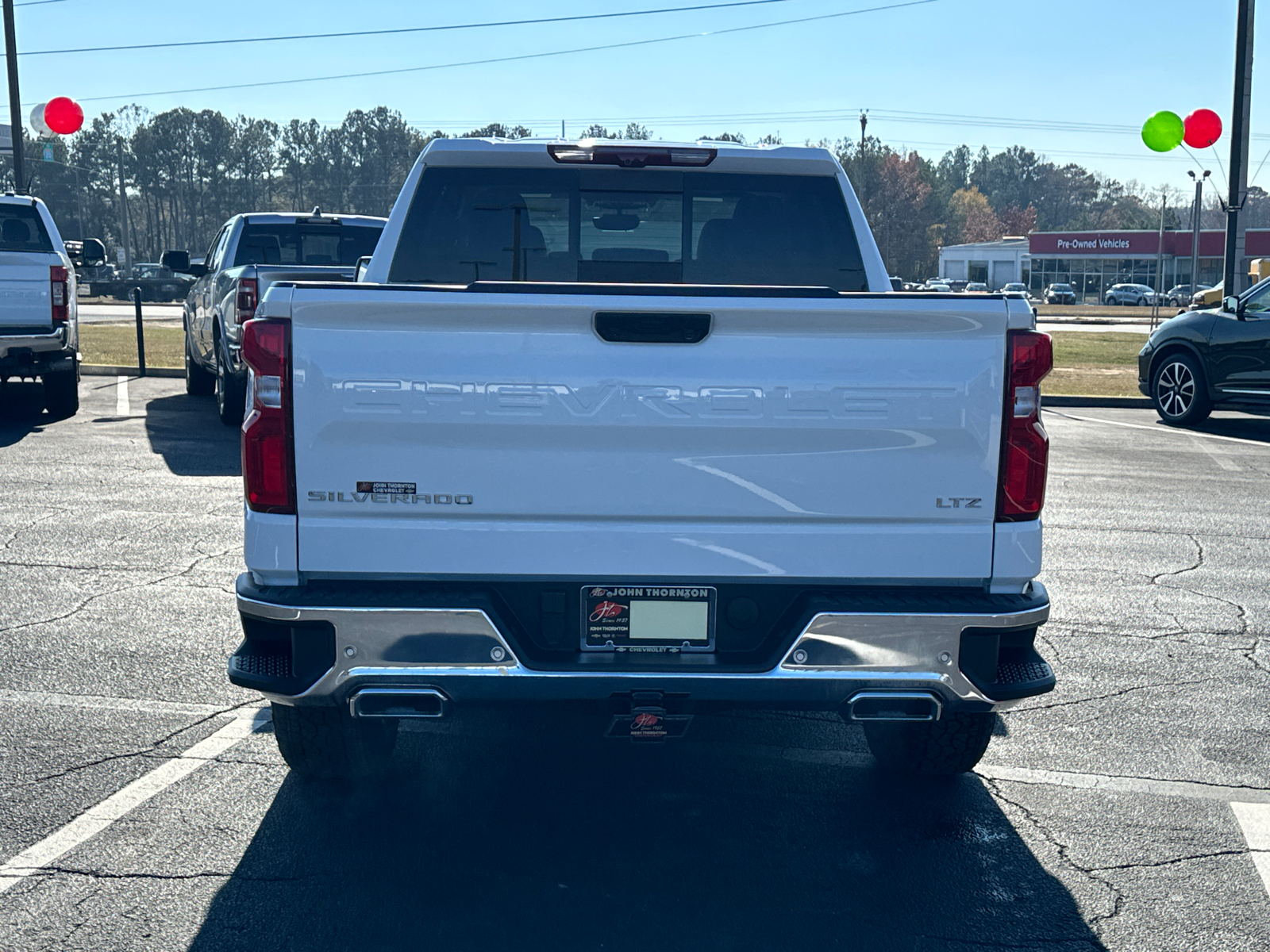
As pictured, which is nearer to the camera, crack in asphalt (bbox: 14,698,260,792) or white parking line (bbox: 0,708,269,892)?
white parking line (bbox: 0,708,269,892)

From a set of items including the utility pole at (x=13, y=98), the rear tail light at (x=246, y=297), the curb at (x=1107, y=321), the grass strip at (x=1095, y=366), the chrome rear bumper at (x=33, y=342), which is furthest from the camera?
the curb at (x=1107, y=321)

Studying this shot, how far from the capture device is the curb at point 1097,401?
18.1 metres

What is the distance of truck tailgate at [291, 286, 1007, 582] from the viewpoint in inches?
133

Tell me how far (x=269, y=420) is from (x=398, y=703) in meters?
0.83

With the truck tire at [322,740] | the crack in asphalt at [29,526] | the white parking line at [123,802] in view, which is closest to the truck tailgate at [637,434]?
the truck tire at [322,740]

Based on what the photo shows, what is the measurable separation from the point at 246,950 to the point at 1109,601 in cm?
530

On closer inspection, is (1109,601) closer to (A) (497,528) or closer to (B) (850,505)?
(B) (850,505)

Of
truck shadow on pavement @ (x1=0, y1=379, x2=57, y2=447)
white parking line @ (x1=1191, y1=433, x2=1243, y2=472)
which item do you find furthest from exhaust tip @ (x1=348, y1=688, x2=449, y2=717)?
white parking line @ (x1=1191, y1=433, x2=1243, y2=472)

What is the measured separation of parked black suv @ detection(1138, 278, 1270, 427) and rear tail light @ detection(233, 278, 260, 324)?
10169mm

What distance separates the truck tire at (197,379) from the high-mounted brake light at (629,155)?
1219 cm

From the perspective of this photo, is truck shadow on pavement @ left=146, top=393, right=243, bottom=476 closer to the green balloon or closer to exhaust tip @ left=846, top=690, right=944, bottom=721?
exhaust tip @ left=846, top=690, right=944, bottom=721

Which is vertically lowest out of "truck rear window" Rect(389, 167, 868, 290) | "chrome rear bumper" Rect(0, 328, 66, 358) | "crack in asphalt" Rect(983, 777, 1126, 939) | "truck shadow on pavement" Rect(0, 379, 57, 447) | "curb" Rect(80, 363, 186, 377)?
"crack in asphalt" Rect(983, 777, 1126, 939)

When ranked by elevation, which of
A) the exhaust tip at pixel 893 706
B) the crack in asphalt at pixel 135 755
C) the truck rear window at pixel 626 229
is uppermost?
the truck rear window at pixel 626 229

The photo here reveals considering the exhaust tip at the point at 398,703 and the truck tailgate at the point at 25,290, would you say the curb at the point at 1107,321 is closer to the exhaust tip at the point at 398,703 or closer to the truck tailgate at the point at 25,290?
the truck tailgate at the point at 25,290
